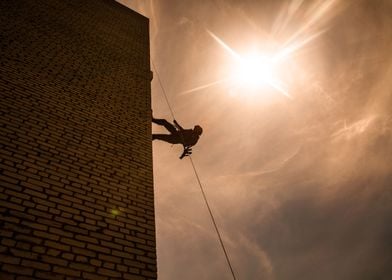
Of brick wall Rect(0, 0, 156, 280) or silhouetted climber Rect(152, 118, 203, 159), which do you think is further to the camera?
silhouetted climber Rect(152, 118, 203, 159)

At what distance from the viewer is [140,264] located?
9.48 ft

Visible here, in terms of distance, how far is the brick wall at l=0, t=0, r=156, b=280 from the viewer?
8.39ft

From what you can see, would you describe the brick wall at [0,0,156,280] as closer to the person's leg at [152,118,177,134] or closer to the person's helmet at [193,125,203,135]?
the person's leg at [152,118,177,134]

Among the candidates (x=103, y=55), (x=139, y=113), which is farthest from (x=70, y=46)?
(x=139, y=113)

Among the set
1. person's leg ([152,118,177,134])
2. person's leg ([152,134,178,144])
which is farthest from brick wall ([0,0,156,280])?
person's leg ([152,134,178,144])

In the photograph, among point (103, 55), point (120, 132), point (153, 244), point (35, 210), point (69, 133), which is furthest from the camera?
point (103, 55)

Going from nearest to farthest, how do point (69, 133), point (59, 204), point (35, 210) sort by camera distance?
1. point (35, 210)
2. point (59, 204)
3. point (69, 133)

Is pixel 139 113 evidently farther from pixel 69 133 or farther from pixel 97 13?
pixel 97 13

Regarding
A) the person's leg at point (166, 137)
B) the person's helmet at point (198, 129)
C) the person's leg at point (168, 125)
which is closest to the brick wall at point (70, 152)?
the person's leg at point (168, 125)

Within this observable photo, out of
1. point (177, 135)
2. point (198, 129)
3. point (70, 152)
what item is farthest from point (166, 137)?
point (70, 152)

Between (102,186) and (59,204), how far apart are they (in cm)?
56

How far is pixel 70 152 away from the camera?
11.2 feet

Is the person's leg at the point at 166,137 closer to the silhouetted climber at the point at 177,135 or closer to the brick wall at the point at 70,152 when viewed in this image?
the silhouetted climber at the point at 177,135

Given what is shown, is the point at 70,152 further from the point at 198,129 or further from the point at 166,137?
the point at 198,129
